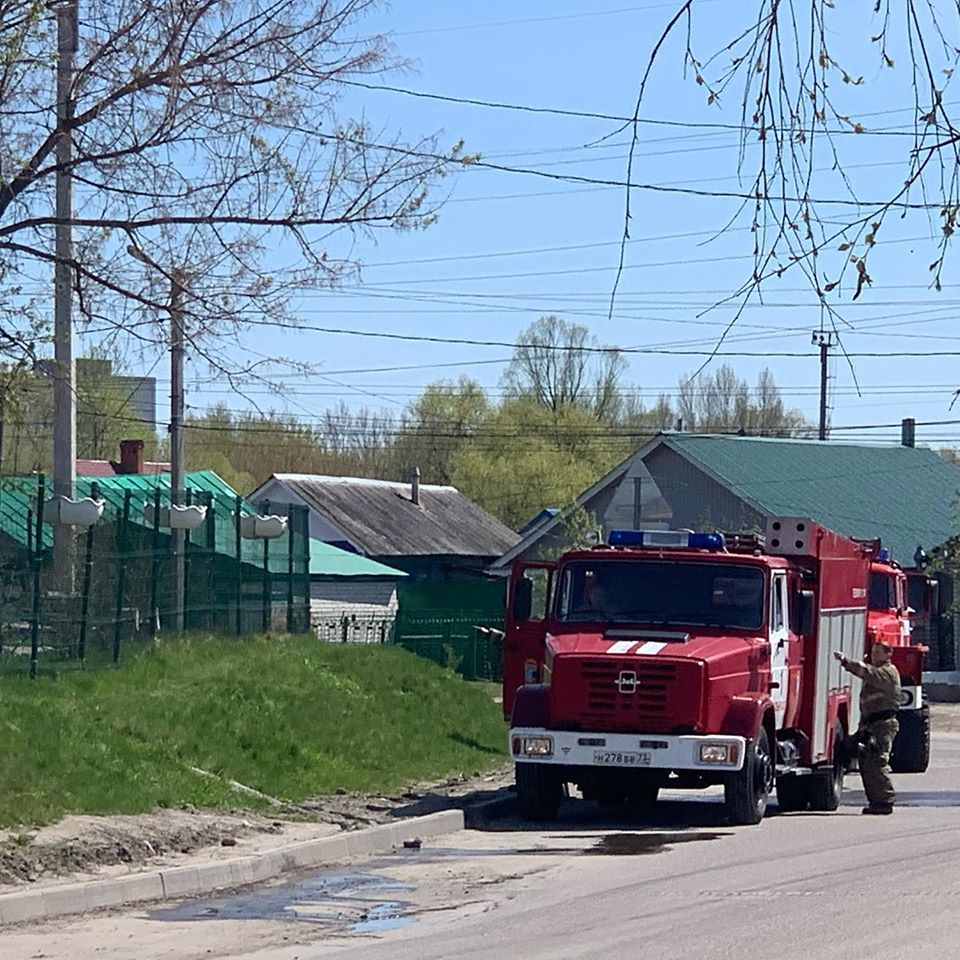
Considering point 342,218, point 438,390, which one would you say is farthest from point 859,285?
point 438,390

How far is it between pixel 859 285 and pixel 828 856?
9.09 meters

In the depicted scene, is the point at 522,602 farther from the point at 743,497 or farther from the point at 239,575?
the point at 743,497

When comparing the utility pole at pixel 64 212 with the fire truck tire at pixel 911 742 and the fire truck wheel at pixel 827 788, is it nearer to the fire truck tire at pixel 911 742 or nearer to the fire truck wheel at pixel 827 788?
the fire truck wheel at pixel 827 788

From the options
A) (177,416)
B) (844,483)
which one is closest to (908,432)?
(844,483)

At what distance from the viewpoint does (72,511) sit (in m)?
19.0

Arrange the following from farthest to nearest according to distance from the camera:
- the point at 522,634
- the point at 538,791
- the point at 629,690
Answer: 1. the point at 522,634
2. the point at 538,791
3. the point at 629,690

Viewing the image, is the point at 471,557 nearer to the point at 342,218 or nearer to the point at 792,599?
the point at 792,599

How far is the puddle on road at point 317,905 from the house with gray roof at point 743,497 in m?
32.2

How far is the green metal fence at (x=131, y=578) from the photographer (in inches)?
731

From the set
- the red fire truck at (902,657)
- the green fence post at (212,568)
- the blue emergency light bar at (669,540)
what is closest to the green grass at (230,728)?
the green fence post at (212,568)

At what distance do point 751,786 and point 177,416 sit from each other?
17.0 metres

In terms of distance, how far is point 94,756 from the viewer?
15133 millimetres

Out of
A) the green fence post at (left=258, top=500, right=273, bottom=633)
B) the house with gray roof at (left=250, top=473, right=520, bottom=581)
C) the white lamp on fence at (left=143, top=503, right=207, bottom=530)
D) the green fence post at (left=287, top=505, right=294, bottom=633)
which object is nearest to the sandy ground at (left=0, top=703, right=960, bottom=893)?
the white lamp on fence at (left=143, top=503, right=207, bottom=530)

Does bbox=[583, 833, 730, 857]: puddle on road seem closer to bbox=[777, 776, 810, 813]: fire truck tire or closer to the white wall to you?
bbox=[777, 776, 810, 813]: fire truck tire
